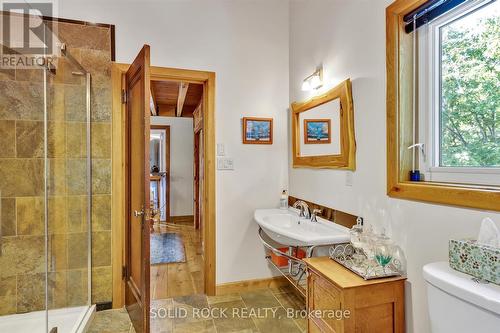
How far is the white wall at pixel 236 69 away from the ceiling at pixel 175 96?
3.08 ft

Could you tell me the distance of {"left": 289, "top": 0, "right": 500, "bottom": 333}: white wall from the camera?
4.37 feet

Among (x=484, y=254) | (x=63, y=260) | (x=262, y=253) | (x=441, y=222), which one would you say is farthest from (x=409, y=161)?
(x=63, y=260)

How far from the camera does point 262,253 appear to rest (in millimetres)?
2758

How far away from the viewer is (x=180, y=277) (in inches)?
119

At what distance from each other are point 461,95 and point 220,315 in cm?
220

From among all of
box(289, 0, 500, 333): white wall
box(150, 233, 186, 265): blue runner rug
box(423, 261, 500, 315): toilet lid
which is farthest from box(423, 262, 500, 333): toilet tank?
box(150, 233, 186, 265): blue runner rug

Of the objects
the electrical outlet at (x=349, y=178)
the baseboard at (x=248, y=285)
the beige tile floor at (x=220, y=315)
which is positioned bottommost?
the beige tile floor at (x=220, y=315)

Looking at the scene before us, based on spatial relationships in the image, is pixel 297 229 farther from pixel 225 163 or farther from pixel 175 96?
pixel 175 96

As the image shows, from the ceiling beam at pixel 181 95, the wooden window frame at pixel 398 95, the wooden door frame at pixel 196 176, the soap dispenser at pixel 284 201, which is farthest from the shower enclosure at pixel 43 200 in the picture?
the wooden door frame at pixel 196 176

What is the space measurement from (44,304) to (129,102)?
1.71 meters

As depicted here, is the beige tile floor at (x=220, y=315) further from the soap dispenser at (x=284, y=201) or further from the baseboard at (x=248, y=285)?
the soap dispenser at (x=284, y=201)

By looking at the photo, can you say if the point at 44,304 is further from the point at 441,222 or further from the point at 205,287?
the point at 441,222

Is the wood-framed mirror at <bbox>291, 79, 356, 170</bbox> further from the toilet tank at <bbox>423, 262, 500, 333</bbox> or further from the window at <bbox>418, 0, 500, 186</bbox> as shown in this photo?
the toilet tank at <bbox>423, 262, 500, 333</bbox>

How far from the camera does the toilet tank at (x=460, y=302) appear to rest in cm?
89
